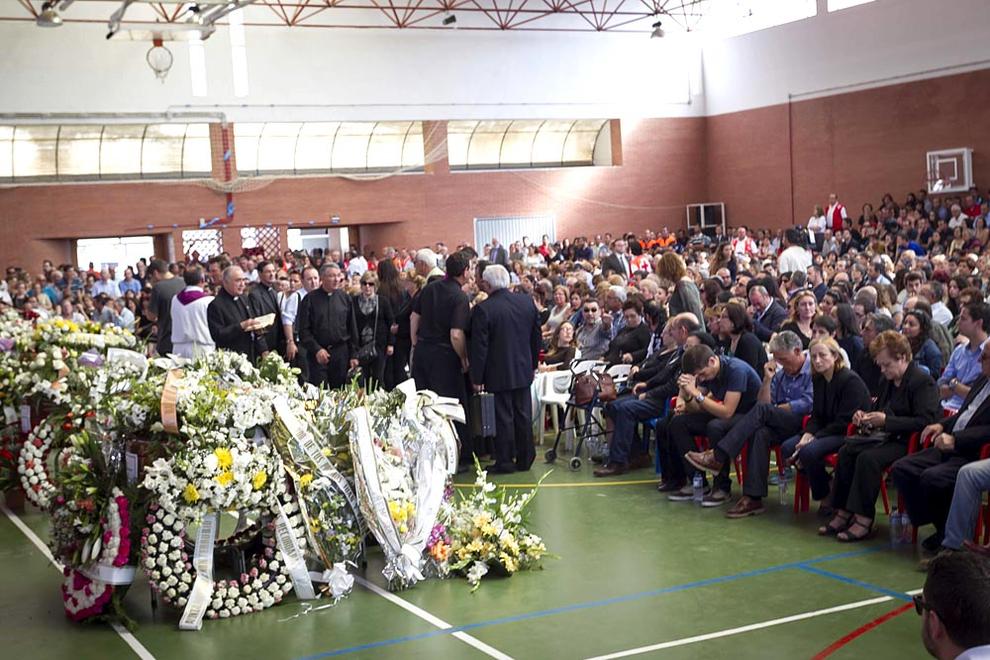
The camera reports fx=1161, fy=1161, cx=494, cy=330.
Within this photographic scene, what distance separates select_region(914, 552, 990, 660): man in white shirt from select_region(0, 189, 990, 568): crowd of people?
3.58m

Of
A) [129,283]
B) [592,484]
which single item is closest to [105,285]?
[129,283]

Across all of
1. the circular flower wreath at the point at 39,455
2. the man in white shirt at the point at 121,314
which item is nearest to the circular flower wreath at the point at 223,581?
the circular flower wreath at the point at 39,455

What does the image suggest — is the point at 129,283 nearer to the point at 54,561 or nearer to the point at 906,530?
the point at 54,561

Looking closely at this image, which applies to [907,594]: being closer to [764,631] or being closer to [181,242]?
[764,631]

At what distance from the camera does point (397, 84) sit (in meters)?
28.5

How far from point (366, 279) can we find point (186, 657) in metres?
6.88

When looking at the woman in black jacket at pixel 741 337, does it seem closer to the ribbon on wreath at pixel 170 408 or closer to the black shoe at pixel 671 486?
the black shoe at pixel 671 486

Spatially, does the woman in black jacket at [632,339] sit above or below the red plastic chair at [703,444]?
above

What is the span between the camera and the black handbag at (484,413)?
9.39 m

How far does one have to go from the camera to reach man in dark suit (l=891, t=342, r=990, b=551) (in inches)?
251

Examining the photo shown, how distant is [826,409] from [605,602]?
2.23 m

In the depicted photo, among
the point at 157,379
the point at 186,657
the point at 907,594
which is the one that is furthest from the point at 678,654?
the point at 157,379

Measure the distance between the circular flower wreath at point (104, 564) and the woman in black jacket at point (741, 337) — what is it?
463 centimetres

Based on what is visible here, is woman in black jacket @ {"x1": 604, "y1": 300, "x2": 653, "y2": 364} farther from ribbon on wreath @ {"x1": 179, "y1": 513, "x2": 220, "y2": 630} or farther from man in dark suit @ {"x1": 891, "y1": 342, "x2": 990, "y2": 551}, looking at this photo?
ribbon on wreath @ {"x1": 179, "y1": 513, "x2": 220, "y2": 630}
